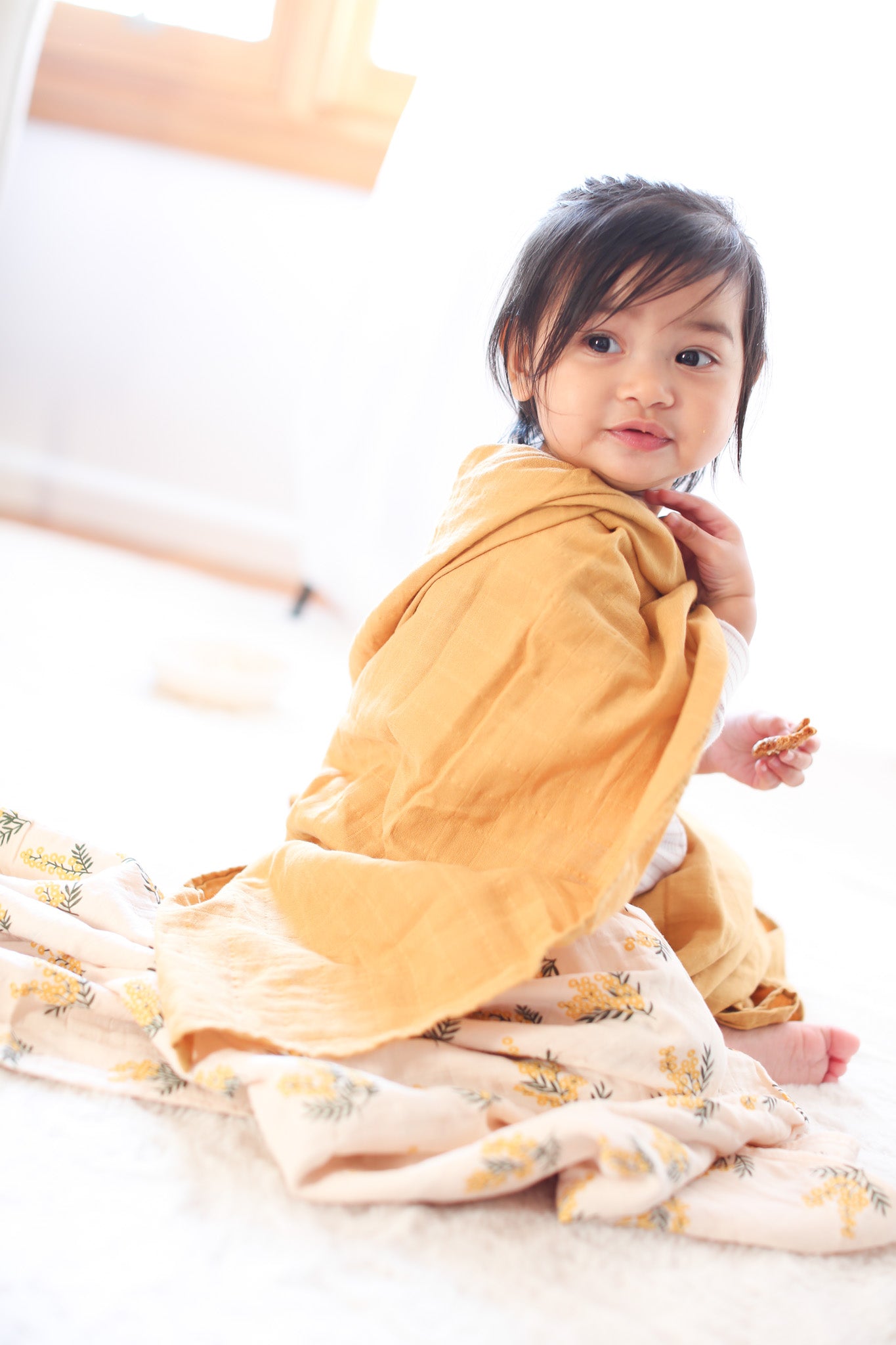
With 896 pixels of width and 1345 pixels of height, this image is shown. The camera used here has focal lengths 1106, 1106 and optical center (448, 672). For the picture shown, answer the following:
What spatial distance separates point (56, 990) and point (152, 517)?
1.84 meters

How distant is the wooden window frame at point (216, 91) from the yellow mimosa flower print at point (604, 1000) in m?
2.04

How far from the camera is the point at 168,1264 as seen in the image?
510mm

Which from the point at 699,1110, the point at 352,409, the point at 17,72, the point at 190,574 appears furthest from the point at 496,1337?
the point at 17,72

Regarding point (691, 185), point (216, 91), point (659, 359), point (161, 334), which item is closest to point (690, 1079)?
point (659, 359)

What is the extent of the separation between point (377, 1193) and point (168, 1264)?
0.11 metres

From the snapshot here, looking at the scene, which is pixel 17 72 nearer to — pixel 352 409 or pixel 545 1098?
pixel 352 409

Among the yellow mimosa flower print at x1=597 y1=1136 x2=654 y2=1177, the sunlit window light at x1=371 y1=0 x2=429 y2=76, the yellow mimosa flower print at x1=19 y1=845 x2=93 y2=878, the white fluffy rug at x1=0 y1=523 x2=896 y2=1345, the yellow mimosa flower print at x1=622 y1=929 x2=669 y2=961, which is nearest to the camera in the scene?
the white fluffy rug at x1=0 y1=523 x2=896 y2=1345

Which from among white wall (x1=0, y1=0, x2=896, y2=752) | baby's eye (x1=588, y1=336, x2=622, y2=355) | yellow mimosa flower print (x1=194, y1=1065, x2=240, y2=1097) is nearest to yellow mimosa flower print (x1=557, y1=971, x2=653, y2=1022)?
yellow mimosa flower print (x1=194, y1=1065, x2=240, y2=1097)

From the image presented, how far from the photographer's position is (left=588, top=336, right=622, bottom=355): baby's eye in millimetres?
817

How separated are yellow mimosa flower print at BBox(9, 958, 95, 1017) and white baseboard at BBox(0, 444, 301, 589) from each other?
173 centimetres

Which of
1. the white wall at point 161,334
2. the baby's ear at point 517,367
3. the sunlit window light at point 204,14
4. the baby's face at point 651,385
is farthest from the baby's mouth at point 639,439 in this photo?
the sunlit window light at point 204,14

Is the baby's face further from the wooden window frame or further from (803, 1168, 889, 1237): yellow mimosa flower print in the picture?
the wooden window frame

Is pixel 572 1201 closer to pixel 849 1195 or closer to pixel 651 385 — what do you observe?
pixel 849 1195

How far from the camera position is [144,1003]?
675 millimetres
